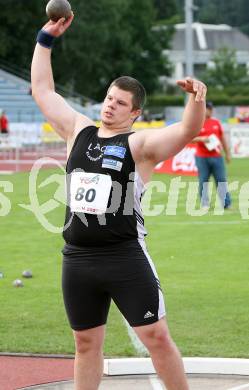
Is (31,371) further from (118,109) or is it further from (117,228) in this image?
(118,109)

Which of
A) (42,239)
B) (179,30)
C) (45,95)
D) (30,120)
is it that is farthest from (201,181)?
(179,30)

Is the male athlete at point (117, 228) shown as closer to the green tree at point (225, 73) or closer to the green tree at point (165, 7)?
the green tree at point (225, 73)

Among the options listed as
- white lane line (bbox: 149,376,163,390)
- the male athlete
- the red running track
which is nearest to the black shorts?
the male athlete

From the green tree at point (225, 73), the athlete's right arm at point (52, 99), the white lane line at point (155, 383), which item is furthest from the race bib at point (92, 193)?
the green tree at point (225, 73)

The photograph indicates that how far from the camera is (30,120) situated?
5178cm

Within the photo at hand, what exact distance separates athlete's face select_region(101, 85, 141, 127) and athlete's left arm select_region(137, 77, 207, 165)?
162mm

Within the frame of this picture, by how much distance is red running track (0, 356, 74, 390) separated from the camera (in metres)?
7.25

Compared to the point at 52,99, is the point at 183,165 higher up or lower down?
lower down

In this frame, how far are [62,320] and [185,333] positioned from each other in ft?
3.97

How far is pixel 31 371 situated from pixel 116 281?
2.07 meters

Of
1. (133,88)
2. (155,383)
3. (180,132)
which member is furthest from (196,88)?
(155,383)

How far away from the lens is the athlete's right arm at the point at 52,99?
608 cm

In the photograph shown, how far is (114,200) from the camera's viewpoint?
573cm

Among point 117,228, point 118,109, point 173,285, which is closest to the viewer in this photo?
point 117,228
